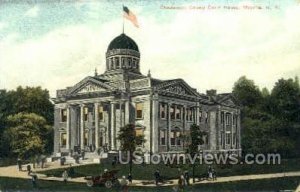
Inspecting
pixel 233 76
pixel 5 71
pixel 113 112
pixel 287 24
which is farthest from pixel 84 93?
pixel 287 24

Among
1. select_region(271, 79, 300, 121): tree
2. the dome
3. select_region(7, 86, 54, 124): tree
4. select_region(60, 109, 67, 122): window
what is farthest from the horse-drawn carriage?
select_region(271, 79, 300, 121): tree

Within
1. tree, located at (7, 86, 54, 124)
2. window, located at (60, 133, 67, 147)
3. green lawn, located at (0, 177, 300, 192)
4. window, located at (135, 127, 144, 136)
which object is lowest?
green lawn, located at (0, 177, 300, 192)

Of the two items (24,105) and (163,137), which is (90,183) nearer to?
(163,137)

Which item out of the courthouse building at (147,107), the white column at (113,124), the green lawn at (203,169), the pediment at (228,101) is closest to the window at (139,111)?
the courthouse building at (147,107)

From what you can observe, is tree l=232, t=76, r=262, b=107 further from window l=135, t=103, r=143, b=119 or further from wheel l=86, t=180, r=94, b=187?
wheel l=86, t=180, r=94, b=187

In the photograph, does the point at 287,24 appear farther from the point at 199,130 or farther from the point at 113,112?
the point at 113,112

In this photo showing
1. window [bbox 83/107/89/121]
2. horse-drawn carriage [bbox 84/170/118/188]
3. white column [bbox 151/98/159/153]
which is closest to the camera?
horse-drawn carriage [bbox 84/170/118/188]

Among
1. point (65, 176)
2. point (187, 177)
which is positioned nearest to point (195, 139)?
point (187, 177)

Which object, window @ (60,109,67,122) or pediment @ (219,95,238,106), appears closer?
pediment @ (219,95,238,106)
